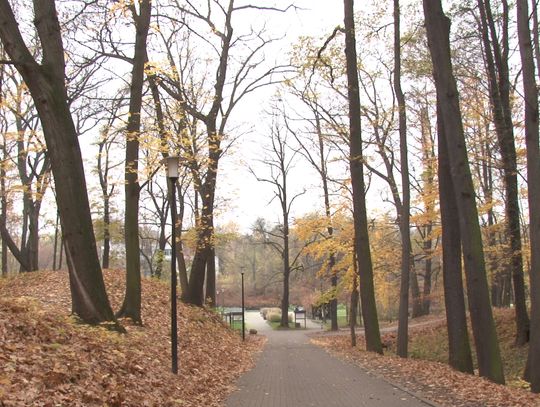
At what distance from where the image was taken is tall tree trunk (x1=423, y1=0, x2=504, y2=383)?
37.1ft

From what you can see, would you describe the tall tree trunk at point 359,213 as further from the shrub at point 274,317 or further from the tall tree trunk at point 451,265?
the shrub at point 274,317

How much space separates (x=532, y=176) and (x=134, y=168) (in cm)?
947

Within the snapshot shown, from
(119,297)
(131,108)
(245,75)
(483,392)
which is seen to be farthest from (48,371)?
(245,75)

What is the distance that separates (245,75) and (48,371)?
67.4ft

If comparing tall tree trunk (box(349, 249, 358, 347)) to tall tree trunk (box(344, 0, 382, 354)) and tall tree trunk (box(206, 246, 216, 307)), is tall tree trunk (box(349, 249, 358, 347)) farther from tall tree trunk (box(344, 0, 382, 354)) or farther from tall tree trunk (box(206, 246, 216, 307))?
tall tree trunk (box(206, 246, 216, 307))

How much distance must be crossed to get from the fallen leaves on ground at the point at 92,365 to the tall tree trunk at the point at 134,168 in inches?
25.1

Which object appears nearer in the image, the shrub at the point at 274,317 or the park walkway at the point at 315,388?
the park walkway at the point at 315,388

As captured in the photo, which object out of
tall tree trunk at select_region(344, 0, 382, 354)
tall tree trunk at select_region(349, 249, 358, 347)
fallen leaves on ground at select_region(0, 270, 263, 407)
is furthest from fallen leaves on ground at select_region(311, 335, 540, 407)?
tall tree trunk at select_region(349, 249, 358, 347)

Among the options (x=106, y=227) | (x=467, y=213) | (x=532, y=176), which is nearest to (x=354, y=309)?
(x=532, y=176)

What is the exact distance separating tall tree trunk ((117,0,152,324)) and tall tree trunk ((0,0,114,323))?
128 inches

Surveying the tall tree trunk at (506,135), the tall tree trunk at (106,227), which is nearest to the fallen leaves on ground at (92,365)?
the tall tree trunk at (506,135)

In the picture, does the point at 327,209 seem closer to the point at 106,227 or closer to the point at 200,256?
the point at 200,256

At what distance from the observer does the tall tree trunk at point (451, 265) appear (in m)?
13.3

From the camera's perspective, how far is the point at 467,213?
37.4 ft
